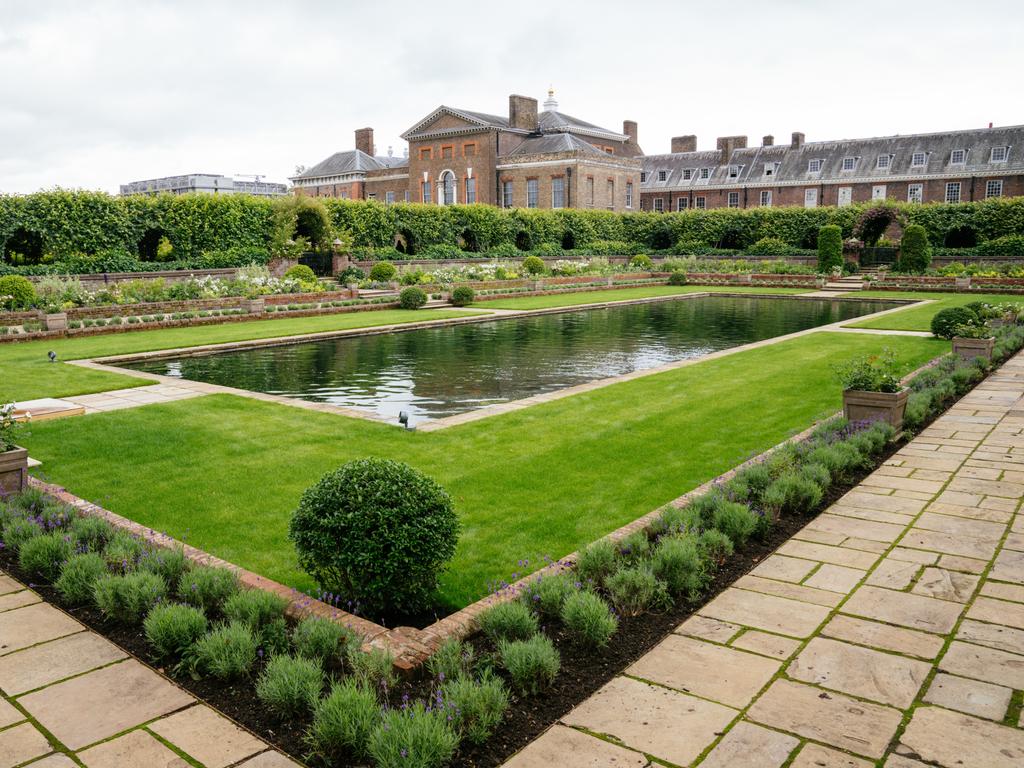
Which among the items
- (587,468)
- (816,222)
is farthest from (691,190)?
(587,468)

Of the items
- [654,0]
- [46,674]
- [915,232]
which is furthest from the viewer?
[915,232]

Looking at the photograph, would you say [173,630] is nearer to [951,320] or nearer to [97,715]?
[97,715]

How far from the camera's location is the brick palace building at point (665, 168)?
50.1 m

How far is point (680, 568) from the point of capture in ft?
14.8

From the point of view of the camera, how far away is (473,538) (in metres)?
5.40

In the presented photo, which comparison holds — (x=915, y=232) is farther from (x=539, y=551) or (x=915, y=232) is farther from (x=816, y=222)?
(x=539, y=551)

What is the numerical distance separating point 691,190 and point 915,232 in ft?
86.0

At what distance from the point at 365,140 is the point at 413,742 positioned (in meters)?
69.4

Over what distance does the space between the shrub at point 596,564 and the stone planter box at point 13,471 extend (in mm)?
4526

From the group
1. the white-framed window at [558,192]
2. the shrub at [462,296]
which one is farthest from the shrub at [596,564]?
the white-framed window at [558,192]

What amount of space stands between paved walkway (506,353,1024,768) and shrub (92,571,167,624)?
229 centimetres

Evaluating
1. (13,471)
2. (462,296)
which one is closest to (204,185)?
(462,296)

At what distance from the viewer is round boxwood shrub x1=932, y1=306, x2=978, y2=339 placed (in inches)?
528

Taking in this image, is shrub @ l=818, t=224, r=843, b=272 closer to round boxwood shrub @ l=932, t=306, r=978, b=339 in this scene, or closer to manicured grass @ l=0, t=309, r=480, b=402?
manicured grass @ l=0, t=309, r=480, b=402
